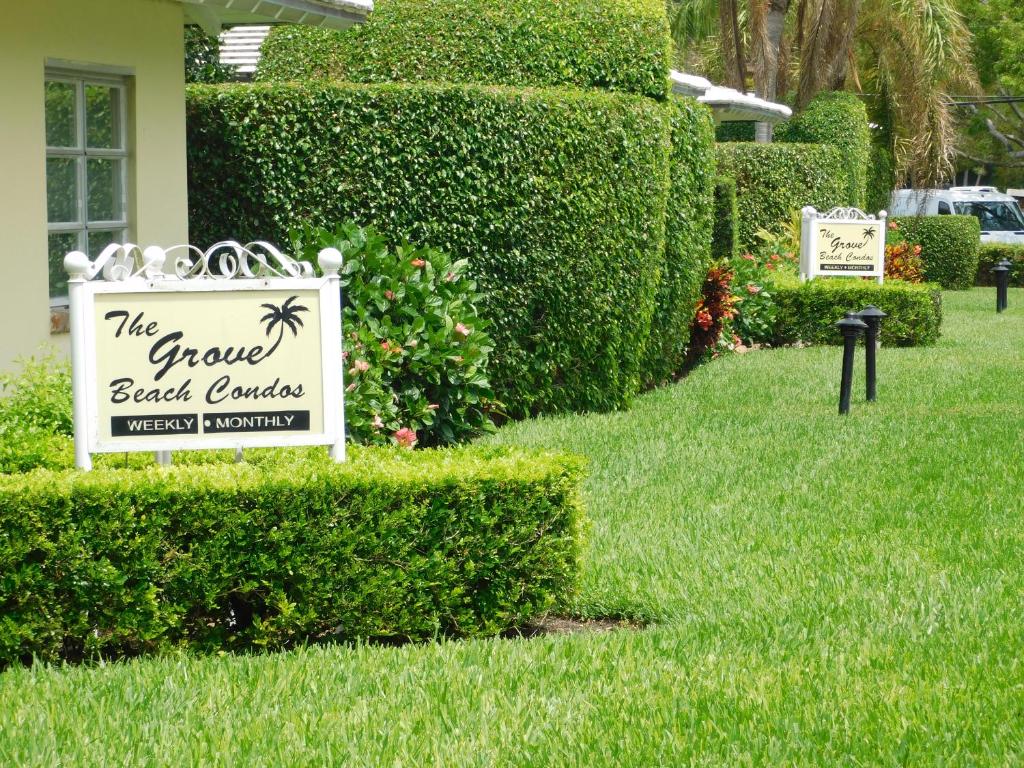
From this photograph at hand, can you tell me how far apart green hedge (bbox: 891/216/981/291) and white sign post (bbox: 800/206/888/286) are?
32.3 ft

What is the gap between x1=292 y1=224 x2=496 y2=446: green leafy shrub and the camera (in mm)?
8395

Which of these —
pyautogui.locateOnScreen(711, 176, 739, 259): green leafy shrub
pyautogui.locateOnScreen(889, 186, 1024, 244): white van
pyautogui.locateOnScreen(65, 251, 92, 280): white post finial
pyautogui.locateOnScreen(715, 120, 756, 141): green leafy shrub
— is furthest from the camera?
pyautogui.locateOnScreen(889, 186, 1024, 244): white van

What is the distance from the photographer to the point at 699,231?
41.3 ft

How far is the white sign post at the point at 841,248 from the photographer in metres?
16.3

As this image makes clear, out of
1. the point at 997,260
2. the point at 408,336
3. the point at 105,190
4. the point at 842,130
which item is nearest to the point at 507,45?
the point at 408,336

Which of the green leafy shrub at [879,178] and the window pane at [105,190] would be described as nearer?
the window pane at [105,190]

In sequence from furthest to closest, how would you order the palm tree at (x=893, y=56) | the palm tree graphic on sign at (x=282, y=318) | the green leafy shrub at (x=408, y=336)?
the palm tree at (x=893, y=56) < the green leafy shrub at (x=408, y=336) < the palm tree graphic on sign at (x=282, y=318)

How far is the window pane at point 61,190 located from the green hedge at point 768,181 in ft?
41.7

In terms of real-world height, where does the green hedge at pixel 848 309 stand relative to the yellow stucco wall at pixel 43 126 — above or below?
below

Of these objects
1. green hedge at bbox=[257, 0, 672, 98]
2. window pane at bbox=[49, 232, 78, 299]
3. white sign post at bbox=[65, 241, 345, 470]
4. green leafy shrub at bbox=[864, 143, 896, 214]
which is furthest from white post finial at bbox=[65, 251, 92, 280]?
green leafy shrub at bbox=[864, 143, 896, 214]

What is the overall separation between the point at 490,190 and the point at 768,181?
37.7 feet

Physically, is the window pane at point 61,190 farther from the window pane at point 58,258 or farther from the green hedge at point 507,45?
the green hedge at point 507,45

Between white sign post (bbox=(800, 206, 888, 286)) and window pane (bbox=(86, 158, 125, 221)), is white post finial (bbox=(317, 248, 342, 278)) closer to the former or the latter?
window pane (bbox=(86, 158, 125, 221))

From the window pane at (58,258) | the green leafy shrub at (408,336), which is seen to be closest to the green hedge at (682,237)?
the green leafy shrub at (408,336)
